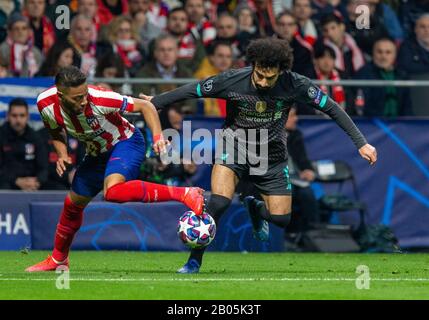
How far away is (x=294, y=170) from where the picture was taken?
1683 cm

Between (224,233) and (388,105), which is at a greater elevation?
(388,105)

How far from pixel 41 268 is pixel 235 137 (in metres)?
2.26

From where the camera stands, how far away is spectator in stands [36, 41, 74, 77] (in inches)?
658

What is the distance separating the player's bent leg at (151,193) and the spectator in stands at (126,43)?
6.43 metres

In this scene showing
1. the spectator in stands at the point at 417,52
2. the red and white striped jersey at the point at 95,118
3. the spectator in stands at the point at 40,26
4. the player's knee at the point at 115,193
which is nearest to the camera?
the player's knee at the point at 115,193

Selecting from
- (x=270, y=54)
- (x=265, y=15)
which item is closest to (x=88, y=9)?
(x=265, y=15)

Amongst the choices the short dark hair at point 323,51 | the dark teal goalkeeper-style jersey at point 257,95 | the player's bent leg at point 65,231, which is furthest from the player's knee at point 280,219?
Result: the short dark hair at point 323,51

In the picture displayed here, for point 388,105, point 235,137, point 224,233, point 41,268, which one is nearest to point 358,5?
point 388,105

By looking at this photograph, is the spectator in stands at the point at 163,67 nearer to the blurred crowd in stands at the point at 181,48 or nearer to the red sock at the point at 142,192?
the blurred crowd in stands at the point at 181,48

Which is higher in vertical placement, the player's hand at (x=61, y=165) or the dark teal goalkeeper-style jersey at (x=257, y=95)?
the dark teal goalkeeper-style jersey at (x=257, y=95)

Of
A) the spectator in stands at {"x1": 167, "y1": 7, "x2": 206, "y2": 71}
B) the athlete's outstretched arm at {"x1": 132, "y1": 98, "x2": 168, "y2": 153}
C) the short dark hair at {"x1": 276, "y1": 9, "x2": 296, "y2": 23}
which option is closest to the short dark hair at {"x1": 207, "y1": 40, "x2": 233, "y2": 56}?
the spectator in stands at {"x1": 167, "y1": 7, "x2": 206, "y2": 71}

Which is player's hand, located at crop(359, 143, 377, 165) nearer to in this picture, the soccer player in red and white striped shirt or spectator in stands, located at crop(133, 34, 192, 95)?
the soccer player in red and white striped shirt

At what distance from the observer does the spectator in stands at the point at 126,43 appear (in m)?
17.8
